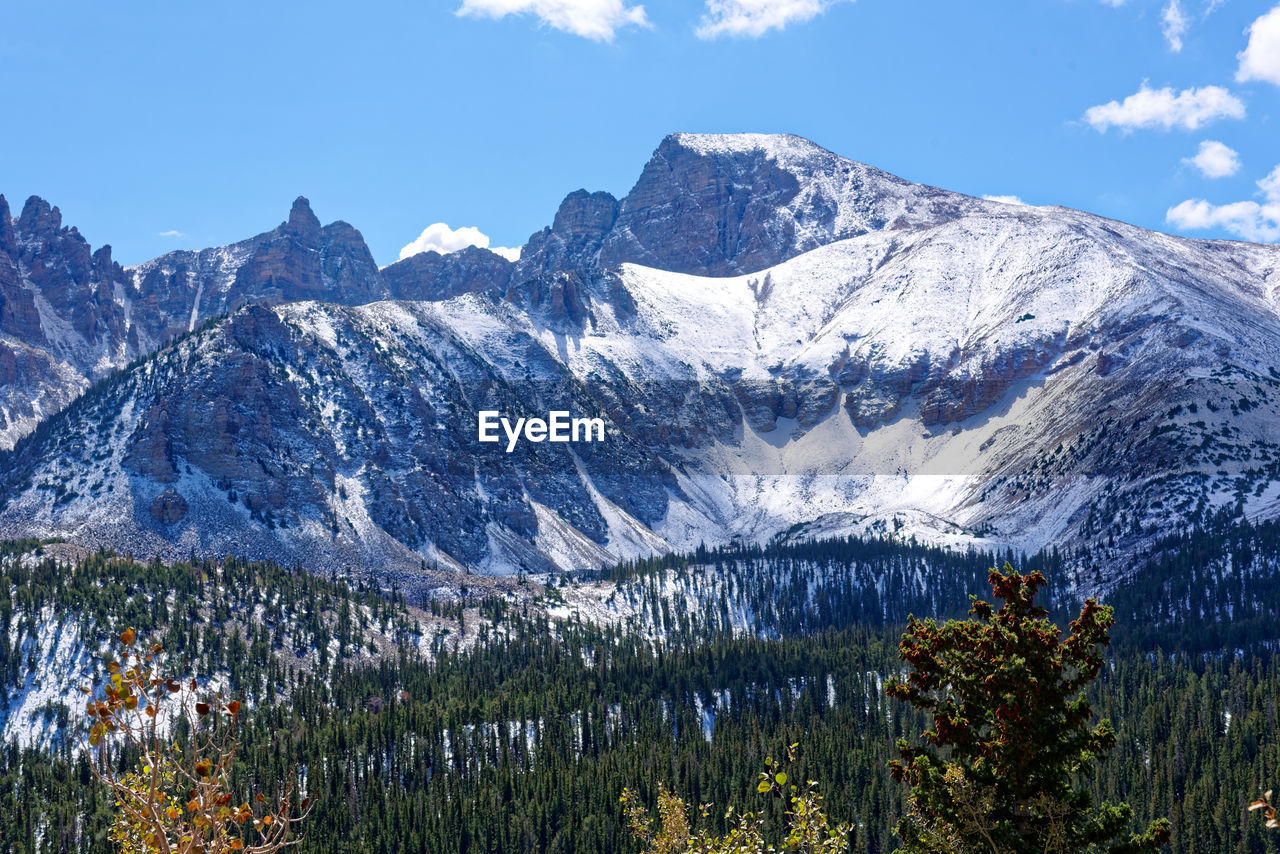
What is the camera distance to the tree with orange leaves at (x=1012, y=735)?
2950 centimetres

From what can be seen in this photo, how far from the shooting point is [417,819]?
117938mm

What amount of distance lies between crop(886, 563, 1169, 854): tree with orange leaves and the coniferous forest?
185 feet

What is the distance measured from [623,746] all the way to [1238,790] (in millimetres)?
65643

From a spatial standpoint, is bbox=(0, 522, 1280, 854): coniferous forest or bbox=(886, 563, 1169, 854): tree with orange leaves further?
bbox=(0, 522, 1280, 854): coniferous forest

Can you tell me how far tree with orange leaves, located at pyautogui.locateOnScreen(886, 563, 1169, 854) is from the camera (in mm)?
29500

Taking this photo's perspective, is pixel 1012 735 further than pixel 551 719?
No

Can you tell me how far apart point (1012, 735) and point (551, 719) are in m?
128

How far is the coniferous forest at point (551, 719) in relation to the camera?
381 feet

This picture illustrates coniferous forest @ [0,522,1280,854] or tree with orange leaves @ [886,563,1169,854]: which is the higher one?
tree with orange leaves @ [886,563,1169,854]

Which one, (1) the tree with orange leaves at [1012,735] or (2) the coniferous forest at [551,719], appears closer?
(1) the tree with orange leaves at [1012,735]

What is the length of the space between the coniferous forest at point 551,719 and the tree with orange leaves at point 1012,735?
56268 millimetres

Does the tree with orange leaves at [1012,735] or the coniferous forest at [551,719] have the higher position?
the tree with orange leaves at [1012,735]

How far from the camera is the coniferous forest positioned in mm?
116188

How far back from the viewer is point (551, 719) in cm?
15212
